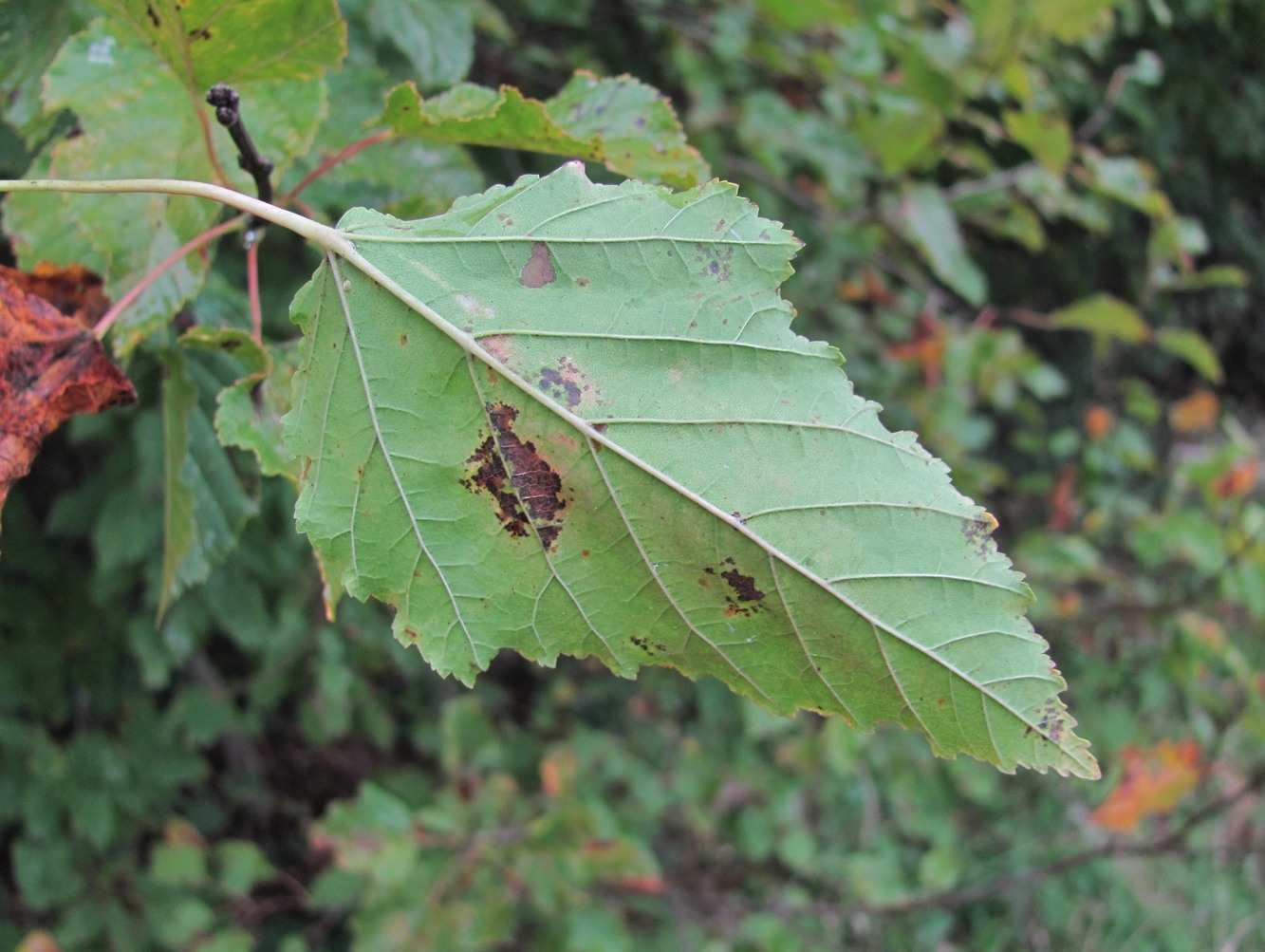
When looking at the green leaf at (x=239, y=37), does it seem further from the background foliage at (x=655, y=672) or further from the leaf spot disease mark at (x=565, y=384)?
the leaf spot disease mark at (x=565, y=384)

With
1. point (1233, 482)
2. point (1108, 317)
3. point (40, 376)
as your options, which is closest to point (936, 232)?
point (1108, 317)

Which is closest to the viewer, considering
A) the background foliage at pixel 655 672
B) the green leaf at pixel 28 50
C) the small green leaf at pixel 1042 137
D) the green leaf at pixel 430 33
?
the green leaf at pixel 28 50

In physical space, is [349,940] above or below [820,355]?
below

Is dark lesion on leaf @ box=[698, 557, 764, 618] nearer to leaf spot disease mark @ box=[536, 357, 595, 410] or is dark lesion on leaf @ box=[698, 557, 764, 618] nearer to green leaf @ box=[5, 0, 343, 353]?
leaf spot disease mark @ box=[536, 357, 595, 410]

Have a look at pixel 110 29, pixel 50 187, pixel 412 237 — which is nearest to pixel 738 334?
pixel 412 237

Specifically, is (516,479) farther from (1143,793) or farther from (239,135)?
(1143,793)

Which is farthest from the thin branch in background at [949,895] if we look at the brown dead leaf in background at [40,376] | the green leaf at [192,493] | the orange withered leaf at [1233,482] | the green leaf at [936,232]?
Answer: the brown dead leaf in background at [40,376]

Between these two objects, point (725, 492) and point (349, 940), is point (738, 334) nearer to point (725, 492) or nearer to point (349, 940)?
point (725, 492)
